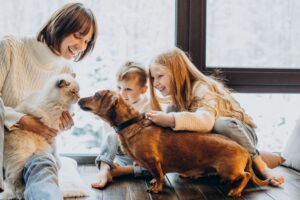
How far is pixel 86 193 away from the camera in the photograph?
1.96 m

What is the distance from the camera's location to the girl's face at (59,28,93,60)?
2061 mm

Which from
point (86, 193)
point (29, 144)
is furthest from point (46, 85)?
point (86, 193)

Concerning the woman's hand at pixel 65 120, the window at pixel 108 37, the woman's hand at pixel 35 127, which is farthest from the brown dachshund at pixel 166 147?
the window at pixel 108 37

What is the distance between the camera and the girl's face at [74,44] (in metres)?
2.06

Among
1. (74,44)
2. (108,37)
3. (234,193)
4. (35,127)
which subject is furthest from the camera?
(108,37)

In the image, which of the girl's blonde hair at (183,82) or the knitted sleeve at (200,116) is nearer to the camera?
the knitted sleeve at (200,116)

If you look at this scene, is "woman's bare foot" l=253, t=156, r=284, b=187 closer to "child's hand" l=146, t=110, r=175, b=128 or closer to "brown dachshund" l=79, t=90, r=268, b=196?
"brown dachshund" l=79, t=90, r=268, b=196

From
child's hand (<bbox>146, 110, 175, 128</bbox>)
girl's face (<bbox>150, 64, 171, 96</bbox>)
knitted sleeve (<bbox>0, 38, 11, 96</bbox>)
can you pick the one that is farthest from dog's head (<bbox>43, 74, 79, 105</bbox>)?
girl's face (<bbox>150, 64, 171, 96</bbox>)

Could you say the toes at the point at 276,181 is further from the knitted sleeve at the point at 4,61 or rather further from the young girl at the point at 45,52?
the knitted sleeve at the point at 4,61

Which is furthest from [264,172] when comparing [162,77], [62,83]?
[62,83]

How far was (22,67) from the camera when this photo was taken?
202 cm

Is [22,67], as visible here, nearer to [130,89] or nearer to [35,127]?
[35,127]

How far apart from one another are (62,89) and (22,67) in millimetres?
284

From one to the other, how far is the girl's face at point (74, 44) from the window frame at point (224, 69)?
0.68 meters
